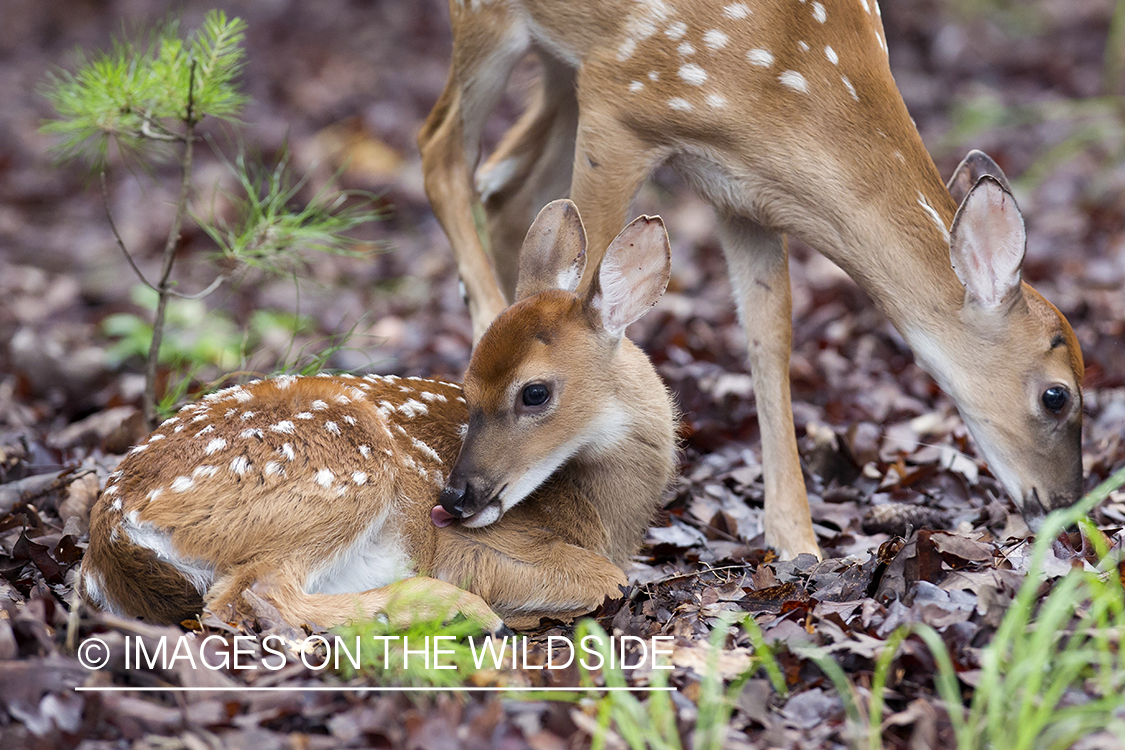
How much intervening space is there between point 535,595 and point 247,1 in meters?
12.2

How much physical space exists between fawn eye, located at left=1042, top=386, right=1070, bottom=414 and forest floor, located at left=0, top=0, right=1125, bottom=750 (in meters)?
0.44

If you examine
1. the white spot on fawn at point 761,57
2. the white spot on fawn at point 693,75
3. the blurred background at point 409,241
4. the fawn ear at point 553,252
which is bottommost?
the blurred background at point 409,241

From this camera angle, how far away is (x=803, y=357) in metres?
6.33

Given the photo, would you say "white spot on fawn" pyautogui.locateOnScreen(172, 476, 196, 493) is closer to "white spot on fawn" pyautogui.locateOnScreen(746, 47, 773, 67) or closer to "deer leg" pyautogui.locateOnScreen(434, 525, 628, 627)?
"deer leg" pyautogui.locateOnScreen(434, 525, 628, 627)

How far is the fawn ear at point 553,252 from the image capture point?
396cm

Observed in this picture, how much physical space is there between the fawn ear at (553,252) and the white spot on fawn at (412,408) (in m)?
0.51

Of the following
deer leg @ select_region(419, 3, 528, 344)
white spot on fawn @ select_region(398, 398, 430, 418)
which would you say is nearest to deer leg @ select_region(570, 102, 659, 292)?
deer leg @ select_region(419, 3, 528, 344)

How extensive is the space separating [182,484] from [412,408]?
86 centimetres

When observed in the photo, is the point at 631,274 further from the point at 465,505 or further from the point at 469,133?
the point at 469,133

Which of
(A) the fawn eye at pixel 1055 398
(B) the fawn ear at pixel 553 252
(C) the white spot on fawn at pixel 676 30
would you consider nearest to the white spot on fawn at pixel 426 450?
(B) the fawn ear at pixel 553 252

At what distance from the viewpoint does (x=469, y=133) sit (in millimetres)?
5156

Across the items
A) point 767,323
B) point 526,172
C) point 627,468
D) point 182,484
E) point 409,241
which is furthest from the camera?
point 409,241

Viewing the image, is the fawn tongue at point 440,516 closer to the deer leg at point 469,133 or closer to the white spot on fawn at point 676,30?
the deer leg at point 469,133
